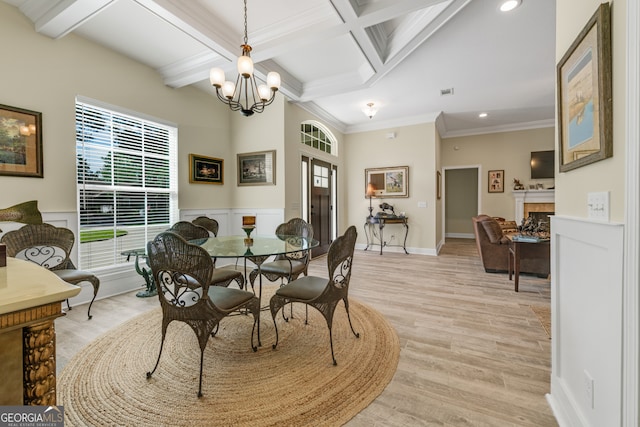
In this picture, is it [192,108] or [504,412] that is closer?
[504,412]

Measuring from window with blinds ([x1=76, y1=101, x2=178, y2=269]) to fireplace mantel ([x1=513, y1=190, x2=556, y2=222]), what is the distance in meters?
7.45

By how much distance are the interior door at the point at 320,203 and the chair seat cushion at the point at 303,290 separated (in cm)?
325

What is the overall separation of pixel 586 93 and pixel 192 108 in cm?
457

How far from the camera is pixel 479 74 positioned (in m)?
3.97

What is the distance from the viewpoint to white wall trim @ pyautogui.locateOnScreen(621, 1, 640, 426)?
2.70 ft

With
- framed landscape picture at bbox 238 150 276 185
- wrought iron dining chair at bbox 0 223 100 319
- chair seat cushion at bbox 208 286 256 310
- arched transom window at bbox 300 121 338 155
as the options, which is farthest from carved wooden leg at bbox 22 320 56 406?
arched transom window at bbox 300 121 338 155

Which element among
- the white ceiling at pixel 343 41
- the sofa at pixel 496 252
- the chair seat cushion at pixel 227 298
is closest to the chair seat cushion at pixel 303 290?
the chair seat cushion at pixel 227 298

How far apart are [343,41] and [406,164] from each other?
11.3 ft

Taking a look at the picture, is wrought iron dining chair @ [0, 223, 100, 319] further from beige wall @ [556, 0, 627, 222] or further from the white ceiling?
beige wall @ [556, 0, 627, 222]

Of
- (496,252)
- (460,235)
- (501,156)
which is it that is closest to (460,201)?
(460,235)

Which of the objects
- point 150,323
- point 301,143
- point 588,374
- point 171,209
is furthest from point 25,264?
point 301,143

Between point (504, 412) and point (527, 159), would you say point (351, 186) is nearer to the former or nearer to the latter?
point (527, 159)

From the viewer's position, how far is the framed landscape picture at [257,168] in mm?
4547

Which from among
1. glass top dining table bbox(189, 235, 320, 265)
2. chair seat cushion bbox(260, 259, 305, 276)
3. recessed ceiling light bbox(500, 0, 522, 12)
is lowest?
chair seat cushion bbox(260, 259, 305, 276)
